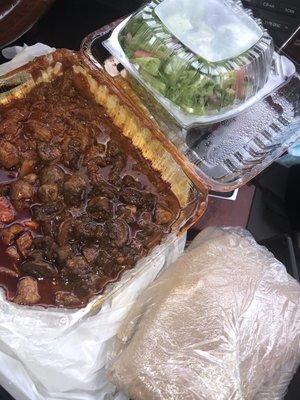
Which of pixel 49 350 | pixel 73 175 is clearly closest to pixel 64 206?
pixel 73 175

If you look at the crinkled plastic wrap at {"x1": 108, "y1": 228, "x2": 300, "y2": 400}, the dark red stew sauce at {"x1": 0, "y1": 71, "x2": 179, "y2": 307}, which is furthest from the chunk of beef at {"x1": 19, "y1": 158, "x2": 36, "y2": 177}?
the crinkled plastic wrap at {"x1": 108, "y1": 228, "x2": 300, "y2": 400}

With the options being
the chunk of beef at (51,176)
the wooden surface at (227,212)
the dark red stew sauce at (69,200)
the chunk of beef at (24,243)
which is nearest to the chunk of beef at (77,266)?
the dark red stew sauce at (69,200)

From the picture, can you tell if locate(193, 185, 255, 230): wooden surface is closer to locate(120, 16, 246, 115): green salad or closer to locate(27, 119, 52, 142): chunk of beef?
locate(120, 16, 246, 115): green salad

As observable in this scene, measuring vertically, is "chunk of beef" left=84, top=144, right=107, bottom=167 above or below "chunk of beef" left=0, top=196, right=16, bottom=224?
below

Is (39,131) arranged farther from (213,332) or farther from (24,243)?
(213,332)

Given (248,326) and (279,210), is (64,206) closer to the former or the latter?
(248,326)
